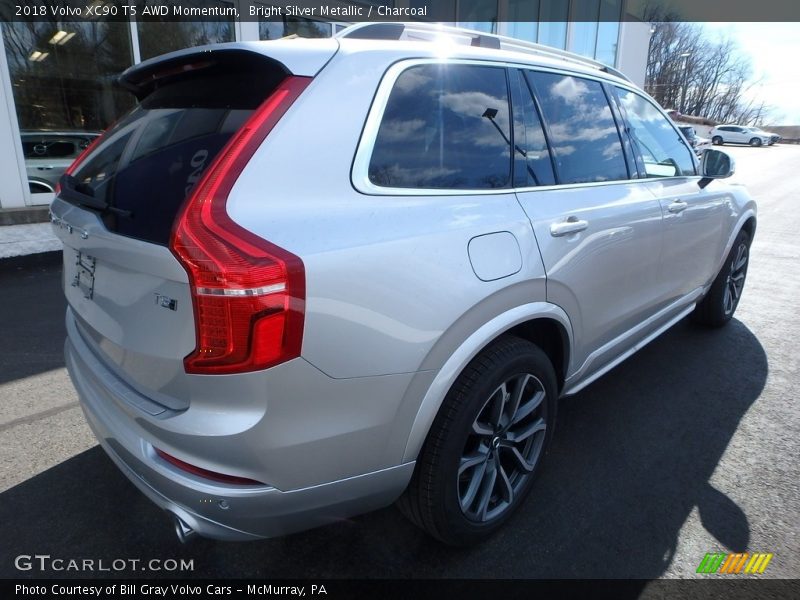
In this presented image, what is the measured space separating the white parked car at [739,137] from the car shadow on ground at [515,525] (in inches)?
1755

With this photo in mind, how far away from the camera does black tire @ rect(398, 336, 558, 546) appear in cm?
188

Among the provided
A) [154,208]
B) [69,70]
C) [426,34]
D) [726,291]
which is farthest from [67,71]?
[726,291]

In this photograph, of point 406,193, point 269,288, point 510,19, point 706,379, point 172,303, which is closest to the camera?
point 269,288

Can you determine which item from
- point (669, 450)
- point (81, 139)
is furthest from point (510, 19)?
point (669, 450)

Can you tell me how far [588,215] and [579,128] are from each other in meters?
0.53

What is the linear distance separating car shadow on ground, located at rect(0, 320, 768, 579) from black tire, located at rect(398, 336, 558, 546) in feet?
0.55

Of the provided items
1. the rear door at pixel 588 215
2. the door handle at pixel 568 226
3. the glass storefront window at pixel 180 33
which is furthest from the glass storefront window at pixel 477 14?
the door handle at pixel 568 226

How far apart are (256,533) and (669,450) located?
2.19 meters

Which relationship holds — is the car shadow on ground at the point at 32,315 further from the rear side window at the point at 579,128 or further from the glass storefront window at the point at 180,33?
the glass storefront window at the point at 180,33

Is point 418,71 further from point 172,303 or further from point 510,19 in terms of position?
point 510,19

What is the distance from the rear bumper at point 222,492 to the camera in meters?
1.55

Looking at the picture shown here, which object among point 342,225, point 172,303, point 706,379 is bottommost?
point 706,379

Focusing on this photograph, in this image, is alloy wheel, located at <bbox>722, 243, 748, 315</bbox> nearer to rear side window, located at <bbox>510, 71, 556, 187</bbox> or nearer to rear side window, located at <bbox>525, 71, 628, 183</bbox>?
rear side window, located at <bbox>525, 71, 628, 183</bbox>

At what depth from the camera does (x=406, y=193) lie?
69.4 inches
